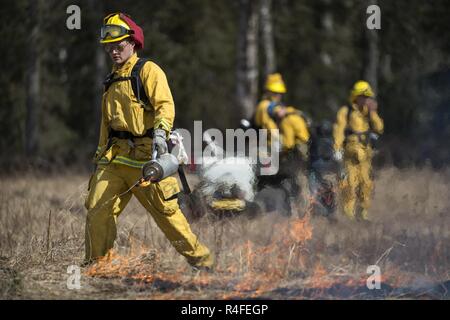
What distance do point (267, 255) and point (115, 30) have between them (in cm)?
202

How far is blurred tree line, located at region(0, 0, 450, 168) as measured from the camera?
52.7ft

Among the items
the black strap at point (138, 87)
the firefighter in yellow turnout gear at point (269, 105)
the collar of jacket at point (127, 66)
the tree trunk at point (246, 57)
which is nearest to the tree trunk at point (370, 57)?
the tree trunk at point (246, 57)

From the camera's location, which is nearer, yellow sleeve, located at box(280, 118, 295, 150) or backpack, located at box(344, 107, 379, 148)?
backpack, located at box(344, 107, 379, 148)

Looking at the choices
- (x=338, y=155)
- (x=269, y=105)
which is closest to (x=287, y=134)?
(x=269, y=105)

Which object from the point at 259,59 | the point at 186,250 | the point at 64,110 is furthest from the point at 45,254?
the point at 259,59

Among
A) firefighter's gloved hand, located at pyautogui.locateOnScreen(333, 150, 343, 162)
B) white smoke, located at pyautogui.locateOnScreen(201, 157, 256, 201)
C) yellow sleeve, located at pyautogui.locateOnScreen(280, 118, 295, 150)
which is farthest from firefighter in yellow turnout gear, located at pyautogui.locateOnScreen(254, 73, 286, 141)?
white smoke, located at pyautogui.locateOnScreen(201, 157, 256, 201)

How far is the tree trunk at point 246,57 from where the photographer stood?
683 inches

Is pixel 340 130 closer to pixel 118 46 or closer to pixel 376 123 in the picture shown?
pixel 376 123

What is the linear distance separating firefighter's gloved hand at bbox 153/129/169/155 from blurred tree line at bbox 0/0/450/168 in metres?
3.17

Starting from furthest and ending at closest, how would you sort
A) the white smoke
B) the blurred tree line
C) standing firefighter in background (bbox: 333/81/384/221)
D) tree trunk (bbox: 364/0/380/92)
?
tree trunk (bbox: 364/0/380/92), the blurred tree line, the white smoke, standing firefighter in background (bbox: 333/81/384/221)

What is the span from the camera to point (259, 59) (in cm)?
2709

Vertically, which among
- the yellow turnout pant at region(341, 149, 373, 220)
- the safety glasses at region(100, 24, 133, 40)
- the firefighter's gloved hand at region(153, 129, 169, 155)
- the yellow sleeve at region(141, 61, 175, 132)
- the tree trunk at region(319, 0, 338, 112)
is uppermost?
the tree trunk at region(319, 0, 338, 112)

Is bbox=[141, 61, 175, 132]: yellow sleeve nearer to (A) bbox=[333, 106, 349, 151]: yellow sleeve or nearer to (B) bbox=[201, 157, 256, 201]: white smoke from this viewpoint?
(B) bbox=[201, 157, 256, 201]: white smoke

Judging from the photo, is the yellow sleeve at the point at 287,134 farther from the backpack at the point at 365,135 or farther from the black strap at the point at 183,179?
the black strap at the point at 183,179
